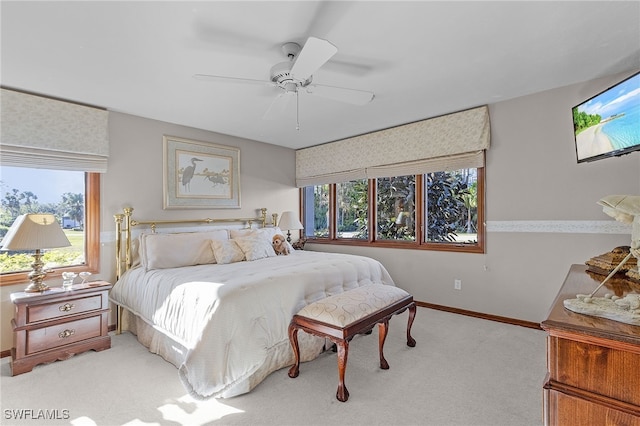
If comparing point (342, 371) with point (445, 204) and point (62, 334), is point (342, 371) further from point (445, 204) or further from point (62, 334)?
point (445, 204)

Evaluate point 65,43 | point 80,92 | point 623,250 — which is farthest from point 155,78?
point 623,250

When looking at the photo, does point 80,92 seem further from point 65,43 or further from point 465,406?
point 465,406

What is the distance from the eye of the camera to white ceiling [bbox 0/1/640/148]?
6.17 ft

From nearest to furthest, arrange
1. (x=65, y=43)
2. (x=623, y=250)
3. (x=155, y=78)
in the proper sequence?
(x=623, y=250) < (x=65, y=43) < (x=155, y=78)

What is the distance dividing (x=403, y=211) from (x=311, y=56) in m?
3.09

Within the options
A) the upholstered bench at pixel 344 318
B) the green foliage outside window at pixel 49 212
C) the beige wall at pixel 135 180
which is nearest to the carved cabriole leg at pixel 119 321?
the beige wall at pixel 135 180

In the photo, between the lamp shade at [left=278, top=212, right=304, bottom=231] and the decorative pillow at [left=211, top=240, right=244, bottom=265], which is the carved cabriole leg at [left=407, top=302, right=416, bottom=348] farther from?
the lamp shade at [left=278, top=212, right=304, bottom=231]

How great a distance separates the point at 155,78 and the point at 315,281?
88.8 inches

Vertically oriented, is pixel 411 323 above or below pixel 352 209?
below

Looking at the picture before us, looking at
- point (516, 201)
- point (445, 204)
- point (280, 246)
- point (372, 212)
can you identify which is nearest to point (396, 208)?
point (372, 212)

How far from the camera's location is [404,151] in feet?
14.0

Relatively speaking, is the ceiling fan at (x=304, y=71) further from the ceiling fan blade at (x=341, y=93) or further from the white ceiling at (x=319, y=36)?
the white ceiling at (x=319, y=36)

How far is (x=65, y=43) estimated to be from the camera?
85.3 inches

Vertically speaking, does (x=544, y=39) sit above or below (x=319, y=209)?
above
